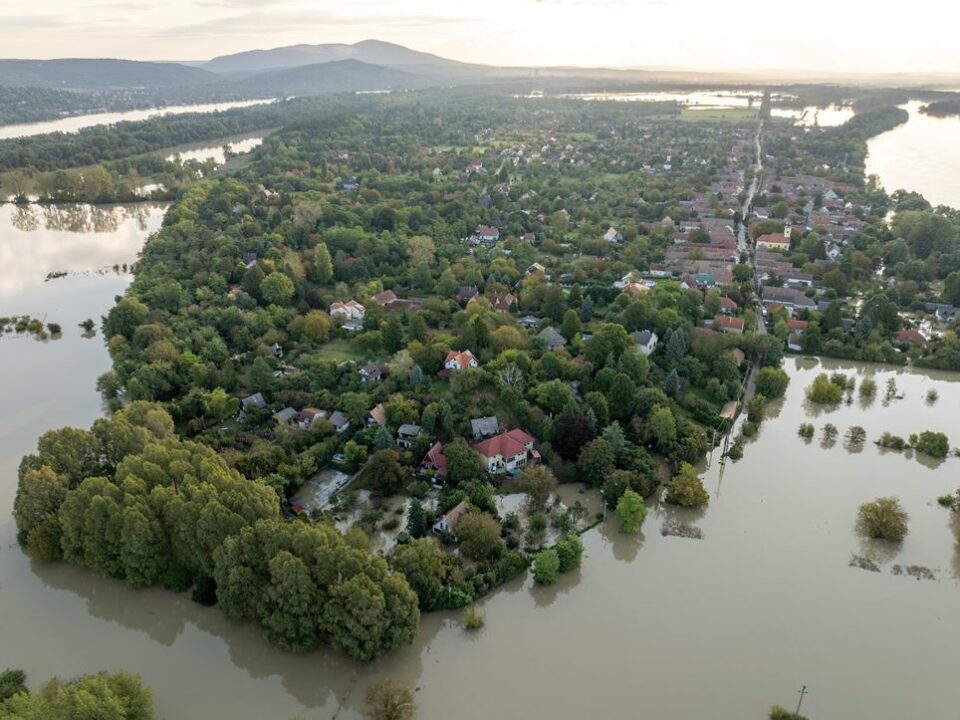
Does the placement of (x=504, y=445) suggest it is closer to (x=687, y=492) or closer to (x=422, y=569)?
(x=687, y=492)

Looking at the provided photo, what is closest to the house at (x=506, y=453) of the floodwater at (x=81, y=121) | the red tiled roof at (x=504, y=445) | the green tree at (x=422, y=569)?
the red tiled roof at (x=504, y=445)

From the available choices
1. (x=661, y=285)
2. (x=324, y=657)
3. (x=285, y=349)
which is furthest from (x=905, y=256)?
(x=324, y=657)

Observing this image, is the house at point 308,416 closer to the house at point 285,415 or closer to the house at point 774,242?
the house at point 285,415

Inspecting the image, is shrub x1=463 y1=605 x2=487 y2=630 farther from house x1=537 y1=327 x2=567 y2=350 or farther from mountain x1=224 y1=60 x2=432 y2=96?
mountain x1=224 y1=60 x2=432 y2=96

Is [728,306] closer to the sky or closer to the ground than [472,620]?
closer to the sky

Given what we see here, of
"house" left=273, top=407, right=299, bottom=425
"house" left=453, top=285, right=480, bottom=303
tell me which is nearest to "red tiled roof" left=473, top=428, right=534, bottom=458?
"house" left=273, top=407, right=299, bottom=425

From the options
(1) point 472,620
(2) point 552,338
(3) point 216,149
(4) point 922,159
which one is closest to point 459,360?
(2) point 552,338

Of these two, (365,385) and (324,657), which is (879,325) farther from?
(324,657)
